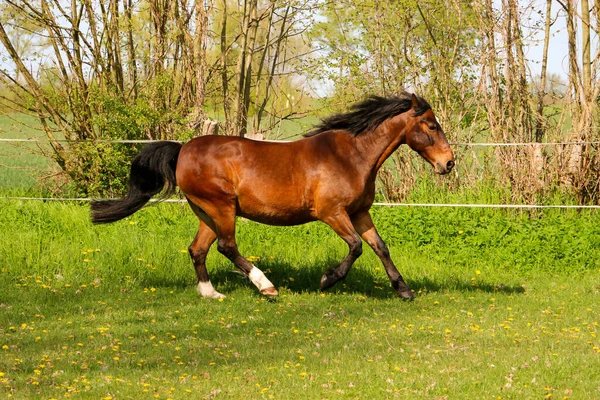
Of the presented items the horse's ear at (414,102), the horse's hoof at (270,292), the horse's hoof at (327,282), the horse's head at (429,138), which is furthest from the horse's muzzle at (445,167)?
the horse's hoof at (270,292)

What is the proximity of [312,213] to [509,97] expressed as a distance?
4.95 metres

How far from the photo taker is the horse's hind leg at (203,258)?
344 inches

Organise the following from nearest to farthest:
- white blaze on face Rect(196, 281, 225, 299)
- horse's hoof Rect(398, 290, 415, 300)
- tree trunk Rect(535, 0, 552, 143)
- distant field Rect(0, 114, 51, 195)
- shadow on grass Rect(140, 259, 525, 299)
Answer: horse's hoof Rect(398, 290, 415, 300), white blaze on face Rect(196, 281, 225, 299), shadow on grass Rect(140, 259, 525, 299), tree trunk Rect(535, 0, 552, 143), distant field Rect(0, 114, 51, 195)

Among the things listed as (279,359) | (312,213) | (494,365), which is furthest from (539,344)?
(312,213)

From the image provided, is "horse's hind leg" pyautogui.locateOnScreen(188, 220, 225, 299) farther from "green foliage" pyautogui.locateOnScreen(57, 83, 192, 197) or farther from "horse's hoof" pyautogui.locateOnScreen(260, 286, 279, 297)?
"green foliage" pyautogui.locateOnScreen(57, 83, 192, 197)

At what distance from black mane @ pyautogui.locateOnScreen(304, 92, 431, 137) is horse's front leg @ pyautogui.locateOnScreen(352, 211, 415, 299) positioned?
90 centimetres

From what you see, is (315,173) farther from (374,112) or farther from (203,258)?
(203,258)

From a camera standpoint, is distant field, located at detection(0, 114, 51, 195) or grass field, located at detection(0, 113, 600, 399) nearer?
grass field, located at detection(0, 113, 600, 399)

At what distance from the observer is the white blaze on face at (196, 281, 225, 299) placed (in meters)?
8.68

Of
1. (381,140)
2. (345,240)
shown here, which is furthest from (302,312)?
(381,140)

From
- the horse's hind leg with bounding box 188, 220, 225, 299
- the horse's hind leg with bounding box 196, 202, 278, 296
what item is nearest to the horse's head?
the horse's hind leg with bounding box 196, 202, 278, 296

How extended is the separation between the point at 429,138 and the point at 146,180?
308cm

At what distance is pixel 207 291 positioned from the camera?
873 cm

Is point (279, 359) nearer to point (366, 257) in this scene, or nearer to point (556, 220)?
point (366, 257)
